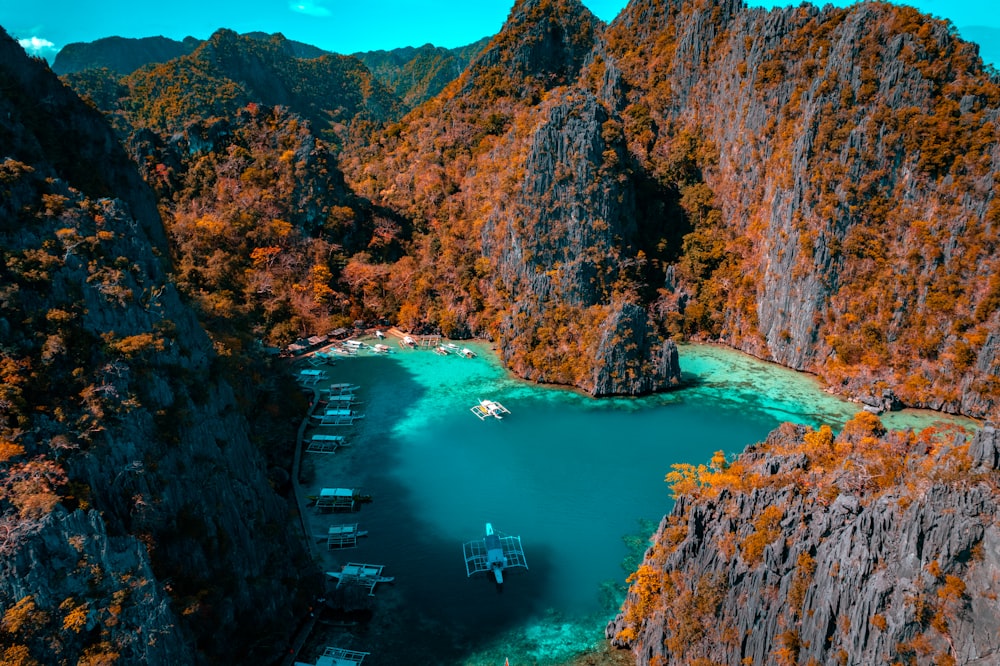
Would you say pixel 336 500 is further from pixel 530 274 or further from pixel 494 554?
pixel 530 274

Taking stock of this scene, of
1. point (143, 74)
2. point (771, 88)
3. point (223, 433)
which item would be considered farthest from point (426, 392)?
point (143, 74)

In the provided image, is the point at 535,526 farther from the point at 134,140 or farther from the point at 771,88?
the point at 134,140

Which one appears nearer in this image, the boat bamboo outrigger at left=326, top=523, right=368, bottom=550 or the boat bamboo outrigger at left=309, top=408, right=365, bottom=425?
the boat bamboo outrigger at left=326, top=523, right=368, bottom=550

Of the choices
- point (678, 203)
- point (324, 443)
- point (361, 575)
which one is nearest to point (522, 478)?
point (361, 575)

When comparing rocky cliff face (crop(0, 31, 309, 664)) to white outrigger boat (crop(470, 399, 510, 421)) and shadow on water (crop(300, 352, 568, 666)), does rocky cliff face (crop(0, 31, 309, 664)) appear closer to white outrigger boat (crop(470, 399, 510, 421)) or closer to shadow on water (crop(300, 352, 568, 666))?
shadow on water (crop(300, 352, 568, 666))

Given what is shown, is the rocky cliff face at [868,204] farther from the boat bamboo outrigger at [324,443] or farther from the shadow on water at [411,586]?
the boat bamboo outrigger at [324,443]

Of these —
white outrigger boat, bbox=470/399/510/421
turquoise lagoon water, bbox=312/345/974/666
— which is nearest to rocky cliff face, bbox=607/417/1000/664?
turquoise lagoon water, bbox=312/345/974/666

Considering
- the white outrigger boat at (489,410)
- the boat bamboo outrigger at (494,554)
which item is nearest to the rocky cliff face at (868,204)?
the white outrigger boat at (489,410)

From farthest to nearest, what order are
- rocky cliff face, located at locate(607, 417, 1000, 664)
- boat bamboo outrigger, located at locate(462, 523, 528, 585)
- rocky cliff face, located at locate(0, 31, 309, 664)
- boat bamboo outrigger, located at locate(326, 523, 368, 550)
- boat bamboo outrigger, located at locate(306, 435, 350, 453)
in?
1. boat bamboo outrigger, located at locate(306, 435, 350, 453)
2. boat bamboo outrigger, located at locate(326, 523, 368, 550)
3. boat bamboo outrigger, located at locate(462, 523, 528, 585)
4. rocky cliff face, located at locate(0, 31, 309, 664)
5. rocky cliff face, located at locate(607, 417, 1000, 664)
